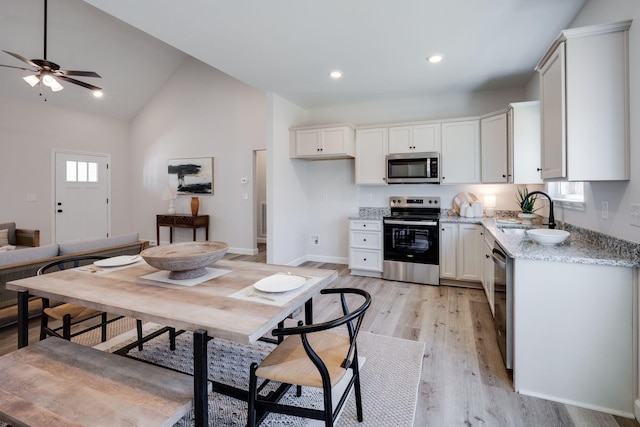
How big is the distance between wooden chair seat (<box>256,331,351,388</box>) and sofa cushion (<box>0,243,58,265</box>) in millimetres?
2607

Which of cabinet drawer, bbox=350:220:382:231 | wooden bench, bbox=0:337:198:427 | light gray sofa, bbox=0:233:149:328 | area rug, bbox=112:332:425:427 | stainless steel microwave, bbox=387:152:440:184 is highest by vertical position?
stainless steel microwave, bbox=387:152:440:184

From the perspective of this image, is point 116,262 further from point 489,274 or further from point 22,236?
point 22,236

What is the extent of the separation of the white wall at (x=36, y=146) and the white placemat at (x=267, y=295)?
6.21 m

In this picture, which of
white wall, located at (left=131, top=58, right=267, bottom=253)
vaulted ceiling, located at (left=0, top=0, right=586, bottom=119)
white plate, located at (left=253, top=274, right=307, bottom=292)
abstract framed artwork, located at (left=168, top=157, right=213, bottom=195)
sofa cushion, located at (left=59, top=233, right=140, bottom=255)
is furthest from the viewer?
abstract framed artwork, located at (left=168, top=157, right=213, bottom=195)

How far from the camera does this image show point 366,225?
437cm

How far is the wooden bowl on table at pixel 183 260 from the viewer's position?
1584 millimetres

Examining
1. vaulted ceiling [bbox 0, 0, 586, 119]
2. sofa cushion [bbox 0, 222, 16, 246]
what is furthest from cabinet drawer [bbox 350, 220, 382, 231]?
sofa cushion [bbox 0, 222, 16, 246]

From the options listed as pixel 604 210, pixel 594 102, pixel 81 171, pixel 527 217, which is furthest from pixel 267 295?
pixel 81 171

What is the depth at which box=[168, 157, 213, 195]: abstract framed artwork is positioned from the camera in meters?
6.32

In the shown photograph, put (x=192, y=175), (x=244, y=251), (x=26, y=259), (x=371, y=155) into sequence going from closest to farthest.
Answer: (x=26, y=259), (x=371, y=155), (x=244, y=251), (x=192, y=175)

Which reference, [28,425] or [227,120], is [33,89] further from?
[28,425]

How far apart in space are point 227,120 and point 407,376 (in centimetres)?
553

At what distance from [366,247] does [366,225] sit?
0.31m

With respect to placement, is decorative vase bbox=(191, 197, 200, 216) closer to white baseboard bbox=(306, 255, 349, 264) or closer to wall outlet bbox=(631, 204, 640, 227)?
white baseboard bbox=(306, 255, 349, 264)
